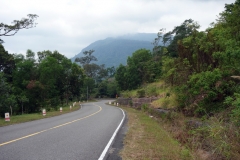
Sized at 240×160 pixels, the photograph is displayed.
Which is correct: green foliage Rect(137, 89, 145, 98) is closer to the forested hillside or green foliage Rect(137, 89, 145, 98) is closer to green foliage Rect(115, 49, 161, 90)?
green foliage Rect(115, 49, 161, 90)

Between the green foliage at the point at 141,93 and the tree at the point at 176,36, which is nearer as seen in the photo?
the green foliage at the point at 141,93

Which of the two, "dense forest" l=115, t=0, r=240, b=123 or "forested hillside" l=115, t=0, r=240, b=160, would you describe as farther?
"dense forest" l=115, t=0, r=240, b=123

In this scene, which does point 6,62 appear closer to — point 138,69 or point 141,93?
point 141,93

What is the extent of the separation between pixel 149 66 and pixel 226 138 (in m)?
45.3

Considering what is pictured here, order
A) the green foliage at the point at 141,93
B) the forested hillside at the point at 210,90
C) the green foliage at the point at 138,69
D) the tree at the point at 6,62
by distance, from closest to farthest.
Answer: the forested hillside at the point at 210,90, the green foliage at the point at 141,93, the tree at the point at 6,62, the green foliage at the point at 138,69

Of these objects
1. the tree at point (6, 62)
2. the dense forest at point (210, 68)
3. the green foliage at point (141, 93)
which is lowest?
the green foliage at point (141, 93)

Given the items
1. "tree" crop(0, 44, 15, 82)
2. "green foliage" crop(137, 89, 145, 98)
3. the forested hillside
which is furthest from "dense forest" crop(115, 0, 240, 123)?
"tree" crop(0, 44, 15, 82)

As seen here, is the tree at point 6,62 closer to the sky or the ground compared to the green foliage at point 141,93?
closer to the sky

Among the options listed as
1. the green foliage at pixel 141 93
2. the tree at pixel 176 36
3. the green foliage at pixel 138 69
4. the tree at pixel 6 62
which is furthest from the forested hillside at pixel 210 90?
the green foliage at pixel 138 69

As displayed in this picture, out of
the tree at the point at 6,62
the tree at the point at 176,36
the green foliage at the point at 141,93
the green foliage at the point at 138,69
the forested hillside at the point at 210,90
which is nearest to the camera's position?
the forested hillside at the point at 210,90

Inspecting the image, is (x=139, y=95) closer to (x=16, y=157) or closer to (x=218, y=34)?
(x=218, y=34)

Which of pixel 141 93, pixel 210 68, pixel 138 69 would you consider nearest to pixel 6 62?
pixel 141 93

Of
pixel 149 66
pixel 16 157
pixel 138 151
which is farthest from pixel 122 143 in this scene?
pixel 149 66

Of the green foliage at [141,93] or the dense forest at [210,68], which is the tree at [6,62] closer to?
the green foliage at [141,93]
